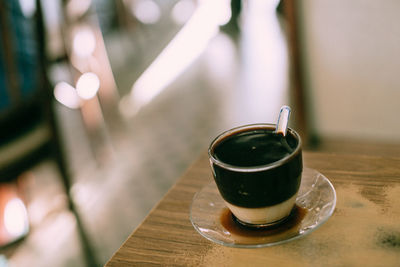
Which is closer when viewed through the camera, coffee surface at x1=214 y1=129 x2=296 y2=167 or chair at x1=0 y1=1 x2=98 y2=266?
coffee surface at x1=214 y1=129 x2=296 y2=167

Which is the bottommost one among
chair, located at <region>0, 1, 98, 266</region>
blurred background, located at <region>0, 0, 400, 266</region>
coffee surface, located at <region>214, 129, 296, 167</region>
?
blurred background, located at <region>0, 0, 400, 266</region>

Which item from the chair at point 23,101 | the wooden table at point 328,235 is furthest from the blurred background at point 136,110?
the wooden table at point 328,235

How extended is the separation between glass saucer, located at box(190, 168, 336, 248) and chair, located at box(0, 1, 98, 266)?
2.36ft

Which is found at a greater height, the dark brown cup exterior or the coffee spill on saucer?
the dark brown cup exterior

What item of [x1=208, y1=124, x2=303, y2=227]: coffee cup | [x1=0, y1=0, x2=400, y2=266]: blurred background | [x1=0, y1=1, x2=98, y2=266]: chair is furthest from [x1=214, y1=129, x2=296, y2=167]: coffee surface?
[x1=0, y1=1, x2=98, y2=266]: chair

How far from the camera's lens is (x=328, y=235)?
16.8 inches

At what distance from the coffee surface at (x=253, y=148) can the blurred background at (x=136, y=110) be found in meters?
0.30

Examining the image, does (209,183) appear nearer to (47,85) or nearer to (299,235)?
(299,235)

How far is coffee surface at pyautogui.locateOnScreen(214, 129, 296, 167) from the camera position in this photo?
430mm

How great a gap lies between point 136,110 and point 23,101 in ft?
4.23

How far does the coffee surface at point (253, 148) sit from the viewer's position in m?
0.43

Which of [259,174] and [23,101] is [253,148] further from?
[23,101]

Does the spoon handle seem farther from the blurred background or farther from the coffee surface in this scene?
the blurred background

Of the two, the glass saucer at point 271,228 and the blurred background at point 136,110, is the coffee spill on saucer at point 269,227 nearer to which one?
the glass saucer at point 271,228
